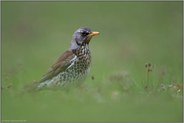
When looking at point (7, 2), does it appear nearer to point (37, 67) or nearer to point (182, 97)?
point (37, 67)

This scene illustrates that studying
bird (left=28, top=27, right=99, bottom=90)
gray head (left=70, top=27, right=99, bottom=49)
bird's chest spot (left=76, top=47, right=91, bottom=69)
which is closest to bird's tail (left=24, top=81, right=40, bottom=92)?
bird (left=28, top=27, right=99, bottom=90)

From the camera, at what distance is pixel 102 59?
59.2 feet

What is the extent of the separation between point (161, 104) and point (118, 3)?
39.8 ft

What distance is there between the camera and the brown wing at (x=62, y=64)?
40.0 ft

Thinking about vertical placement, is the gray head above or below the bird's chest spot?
above

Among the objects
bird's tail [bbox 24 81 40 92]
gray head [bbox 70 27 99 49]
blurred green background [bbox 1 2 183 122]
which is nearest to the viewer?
blurred green background [bbox 1 2 183 122]

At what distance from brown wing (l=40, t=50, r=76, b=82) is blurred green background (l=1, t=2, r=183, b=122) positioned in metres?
0.31

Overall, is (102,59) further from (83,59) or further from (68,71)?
(68,71)

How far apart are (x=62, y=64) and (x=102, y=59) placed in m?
5.87

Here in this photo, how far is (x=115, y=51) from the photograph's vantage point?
18.9 meters

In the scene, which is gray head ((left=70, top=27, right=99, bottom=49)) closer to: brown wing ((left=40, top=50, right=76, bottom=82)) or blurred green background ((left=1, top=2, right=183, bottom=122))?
brown wing ((left=40, top=50, right=76, bottom=82))

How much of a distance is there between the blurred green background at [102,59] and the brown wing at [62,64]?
307 millimetres

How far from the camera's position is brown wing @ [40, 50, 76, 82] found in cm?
1219

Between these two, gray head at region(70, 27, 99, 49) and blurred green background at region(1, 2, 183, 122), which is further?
gray head at region(70, 27, 99, 49)
